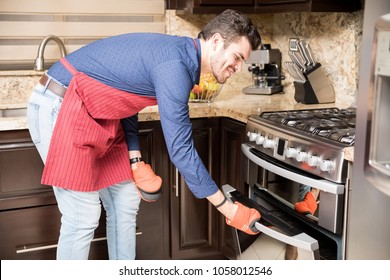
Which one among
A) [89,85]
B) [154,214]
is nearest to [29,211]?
[154,214]

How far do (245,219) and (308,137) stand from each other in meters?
0.34

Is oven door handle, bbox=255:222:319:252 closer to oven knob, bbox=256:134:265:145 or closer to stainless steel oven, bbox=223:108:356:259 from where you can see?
stainless steel oven, bbox=223:108:356:259

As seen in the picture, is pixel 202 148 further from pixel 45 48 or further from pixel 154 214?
pixel 45 48

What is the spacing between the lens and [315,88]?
8.14 ft

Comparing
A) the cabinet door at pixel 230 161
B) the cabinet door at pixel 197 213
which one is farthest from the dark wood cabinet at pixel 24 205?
the cabinet door at pixel 230 161

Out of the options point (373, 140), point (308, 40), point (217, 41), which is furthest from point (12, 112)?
point (373, 140)

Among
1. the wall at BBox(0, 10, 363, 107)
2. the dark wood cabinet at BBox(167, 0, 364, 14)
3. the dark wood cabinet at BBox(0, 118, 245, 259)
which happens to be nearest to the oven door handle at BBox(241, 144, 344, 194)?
the dark wood cabinet at BBox(0, 118, 245, 259)

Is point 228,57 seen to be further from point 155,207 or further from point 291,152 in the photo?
point 155,207

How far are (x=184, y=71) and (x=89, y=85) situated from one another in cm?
35

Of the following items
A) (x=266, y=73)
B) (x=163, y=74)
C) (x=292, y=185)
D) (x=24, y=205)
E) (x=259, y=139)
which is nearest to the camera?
(x=163, y=74)

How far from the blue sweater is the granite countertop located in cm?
41

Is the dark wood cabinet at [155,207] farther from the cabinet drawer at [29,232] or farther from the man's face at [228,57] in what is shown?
the man's face at [228,57]

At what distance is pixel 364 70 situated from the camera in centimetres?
133

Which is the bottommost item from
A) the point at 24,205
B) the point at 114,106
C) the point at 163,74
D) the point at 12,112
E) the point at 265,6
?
the point at 24,205
